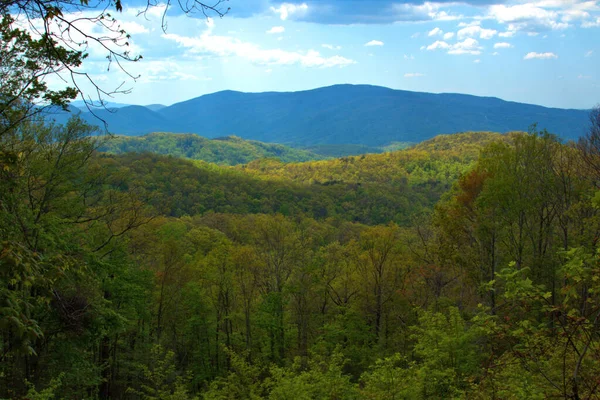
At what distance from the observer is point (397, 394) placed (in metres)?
10.3

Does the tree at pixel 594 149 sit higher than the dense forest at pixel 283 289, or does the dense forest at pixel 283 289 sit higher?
the tree at pixel 594 149

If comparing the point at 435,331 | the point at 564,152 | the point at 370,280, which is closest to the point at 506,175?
the point at 564,152

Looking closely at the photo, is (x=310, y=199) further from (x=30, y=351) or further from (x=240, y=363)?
(x=30, y=351)

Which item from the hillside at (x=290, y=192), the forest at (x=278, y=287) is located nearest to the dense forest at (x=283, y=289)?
the forest at (x=278, y=287)

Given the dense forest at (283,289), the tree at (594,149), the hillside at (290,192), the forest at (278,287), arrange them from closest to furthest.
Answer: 1. the forest at (278,287)
2. the dense forest at (283,289)
3. the tree at (594,149)
4. the hillside at (290,192)

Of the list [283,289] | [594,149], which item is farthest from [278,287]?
[594,149]

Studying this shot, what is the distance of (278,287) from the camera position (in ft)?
92.8

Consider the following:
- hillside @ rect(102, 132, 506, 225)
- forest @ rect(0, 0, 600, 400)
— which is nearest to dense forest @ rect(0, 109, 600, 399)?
forest @ rect(0, 0, 600, 400)

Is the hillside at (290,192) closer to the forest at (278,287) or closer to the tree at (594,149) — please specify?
the forest at (278,287)

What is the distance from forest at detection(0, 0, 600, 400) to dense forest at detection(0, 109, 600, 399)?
0.29ft

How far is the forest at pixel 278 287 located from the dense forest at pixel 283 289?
9 centimetres

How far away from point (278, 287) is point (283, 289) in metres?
1.52

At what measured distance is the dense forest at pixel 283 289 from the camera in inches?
425

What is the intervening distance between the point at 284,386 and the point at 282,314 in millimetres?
14592
